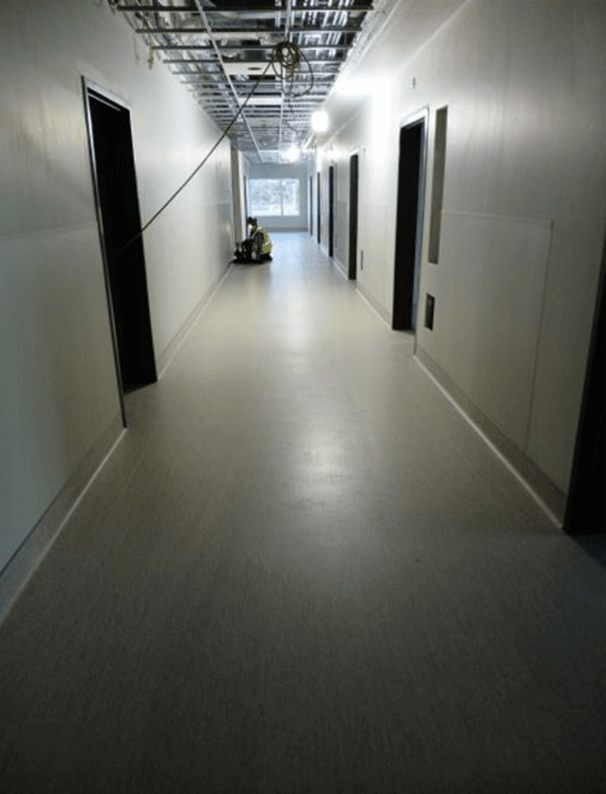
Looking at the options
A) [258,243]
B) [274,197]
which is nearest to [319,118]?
[258,243]

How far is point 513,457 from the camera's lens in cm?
281

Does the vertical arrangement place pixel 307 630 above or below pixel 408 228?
below

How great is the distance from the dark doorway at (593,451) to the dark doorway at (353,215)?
682 centimetres

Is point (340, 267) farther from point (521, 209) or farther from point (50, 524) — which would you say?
point (50, 524)

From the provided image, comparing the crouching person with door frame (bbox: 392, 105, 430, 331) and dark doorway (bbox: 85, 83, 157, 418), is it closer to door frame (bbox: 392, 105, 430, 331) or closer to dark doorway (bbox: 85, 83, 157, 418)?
door frame (bbox: 392, 105, 430, 331)

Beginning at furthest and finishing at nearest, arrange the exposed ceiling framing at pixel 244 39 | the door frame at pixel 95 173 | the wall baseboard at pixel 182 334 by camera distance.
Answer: the wall baseboard at pixel 182 334 < the exposed ceiling framing at pixel 244 39 < the door frame at pixel 95 173

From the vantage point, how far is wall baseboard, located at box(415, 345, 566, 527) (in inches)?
94.8

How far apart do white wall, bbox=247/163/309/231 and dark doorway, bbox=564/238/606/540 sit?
781 inches

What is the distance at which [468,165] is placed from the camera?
338 centimetres

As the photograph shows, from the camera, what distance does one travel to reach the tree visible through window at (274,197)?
827 inches

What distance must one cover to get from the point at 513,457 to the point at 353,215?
6629mm

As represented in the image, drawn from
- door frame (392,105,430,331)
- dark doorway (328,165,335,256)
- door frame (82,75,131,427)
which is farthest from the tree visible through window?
door frame (82,75,131,427)

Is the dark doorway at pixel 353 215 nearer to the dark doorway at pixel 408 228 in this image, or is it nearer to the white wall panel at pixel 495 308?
the dark doorway at pixel 408 228

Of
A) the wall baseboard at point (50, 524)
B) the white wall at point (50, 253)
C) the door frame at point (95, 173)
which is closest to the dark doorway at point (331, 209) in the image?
the white wall at point (50, 253)
